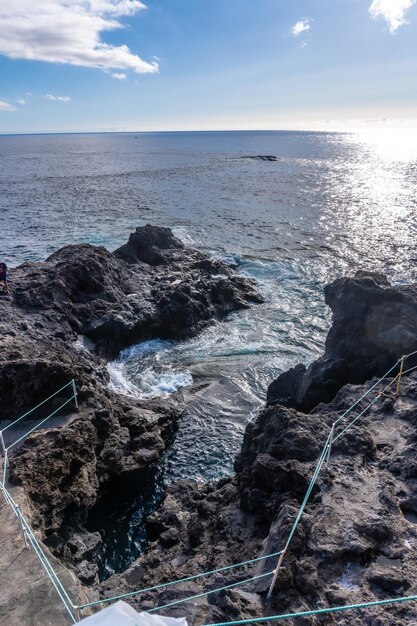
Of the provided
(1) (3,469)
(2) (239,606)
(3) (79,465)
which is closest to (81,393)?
(3) (79,465)

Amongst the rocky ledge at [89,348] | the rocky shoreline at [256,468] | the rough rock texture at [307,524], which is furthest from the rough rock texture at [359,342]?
the rocky ledge at [89,348]

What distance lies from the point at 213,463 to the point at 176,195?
165 feet

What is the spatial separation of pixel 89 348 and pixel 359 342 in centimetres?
1078

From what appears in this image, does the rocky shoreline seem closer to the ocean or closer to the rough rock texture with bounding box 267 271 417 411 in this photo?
the rough rock texture with bounding box 267 271 417 411

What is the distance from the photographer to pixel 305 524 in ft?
22.7

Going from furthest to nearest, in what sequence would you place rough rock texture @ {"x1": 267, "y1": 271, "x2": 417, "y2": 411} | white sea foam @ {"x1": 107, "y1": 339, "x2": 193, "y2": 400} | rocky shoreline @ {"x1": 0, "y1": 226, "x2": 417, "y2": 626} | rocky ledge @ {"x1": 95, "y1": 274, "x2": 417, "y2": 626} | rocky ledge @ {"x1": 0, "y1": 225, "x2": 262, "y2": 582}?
1. white sea foam @ {"x1": 107, "y1": 339, "x2": 193, "y2": 400}
2. rough rock texture @ {"x1": 267, "y1": 271, "x2": 417, "y2": 411}
3. rocky ledge @ {"x1": 0, "y1": 225, "x2": 262, "y2": 582}
4. rocky shoreline @ {"x1": 0, "y1": 226, "x2": 417, "y2": 626}
5. rocky ledge @ {"x1": 95, "y1": 274, "x2": 417, "y2": 626}

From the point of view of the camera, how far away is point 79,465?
35.7 ft

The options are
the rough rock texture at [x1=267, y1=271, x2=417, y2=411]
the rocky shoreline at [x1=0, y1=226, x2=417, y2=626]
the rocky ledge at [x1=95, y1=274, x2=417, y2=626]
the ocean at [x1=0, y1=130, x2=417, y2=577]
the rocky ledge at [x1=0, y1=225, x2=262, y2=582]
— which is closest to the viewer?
the rocky ledge at [x1=95, y1=274, x2=417, y2=626]

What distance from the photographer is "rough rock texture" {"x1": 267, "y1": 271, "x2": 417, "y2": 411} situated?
1332 cm

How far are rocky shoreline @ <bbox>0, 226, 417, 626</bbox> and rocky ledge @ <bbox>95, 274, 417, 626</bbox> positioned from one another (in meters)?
0.02

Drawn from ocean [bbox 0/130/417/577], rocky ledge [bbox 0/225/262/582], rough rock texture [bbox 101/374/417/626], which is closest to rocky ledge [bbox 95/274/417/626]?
rough rock texture [bbox 101/374/417/626]

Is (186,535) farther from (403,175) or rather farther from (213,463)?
(403,175)

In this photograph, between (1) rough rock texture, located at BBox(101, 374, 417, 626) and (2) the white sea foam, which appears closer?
(1) rough rock texture, located at BBox(101, 374, 417, 626)

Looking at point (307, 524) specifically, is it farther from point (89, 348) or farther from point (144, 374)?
point (89, 348)
